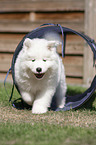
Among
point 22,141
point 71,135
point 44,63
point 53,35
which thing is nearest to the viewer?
point 22,141

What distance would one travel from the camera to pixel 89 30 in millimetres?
7109

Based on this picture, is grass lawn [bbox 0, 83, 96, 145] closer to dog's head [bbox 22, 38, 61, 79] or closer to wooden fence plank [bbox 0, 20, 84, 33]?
dog's head [bbox 22, 38, 61, 79]

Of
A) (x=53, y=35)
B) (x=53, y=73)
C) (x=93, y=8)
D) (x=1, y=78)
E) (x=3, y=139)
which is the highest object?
(x=93, y=8)

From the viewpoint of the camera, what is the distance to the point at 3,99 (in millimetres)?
4863

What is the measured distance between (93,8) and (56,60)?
386 cm

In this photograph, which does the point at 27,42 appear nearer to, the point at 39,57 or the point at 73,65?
the point at 39,57

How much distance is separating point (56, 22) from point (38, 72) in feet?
13.5

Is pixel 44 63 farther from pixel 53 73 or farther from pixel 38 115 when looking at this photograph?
pixel 38 115

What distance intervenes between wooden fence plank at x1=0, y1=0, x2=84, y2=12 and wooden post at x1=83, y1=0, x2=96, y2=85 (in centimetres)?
23

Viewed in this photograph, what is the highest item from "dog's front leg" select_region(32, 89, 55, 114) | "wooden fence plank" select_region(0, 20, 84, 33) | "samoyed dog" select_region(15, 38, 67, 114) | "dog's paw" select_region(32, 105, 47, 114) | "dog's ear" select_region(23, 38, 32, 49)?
"wooden fence plank" select_region(0, 20, 84, 33)

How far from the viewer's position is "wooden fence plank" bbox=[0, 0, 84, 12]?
7.18 metres

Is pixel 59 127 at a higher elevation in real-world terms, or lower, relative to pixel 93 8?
lower

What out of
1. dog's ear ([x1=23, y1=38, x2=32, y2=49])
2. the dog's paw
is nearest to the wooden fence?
the dog's paw

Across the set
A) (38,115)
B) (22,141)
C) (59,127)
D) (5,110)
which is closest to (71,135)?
(59,127)
